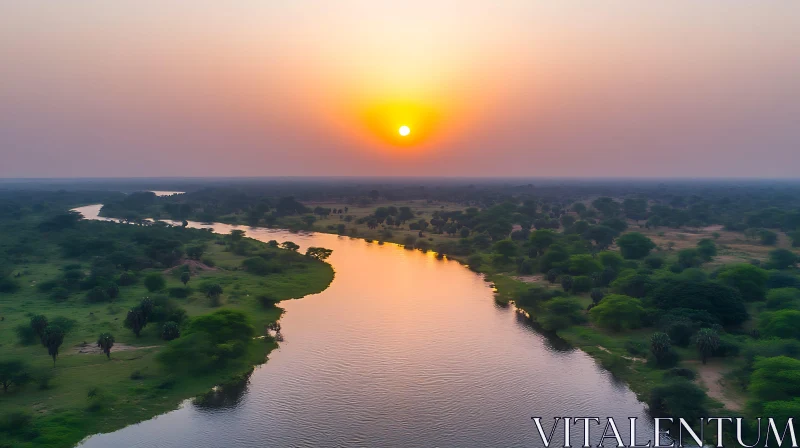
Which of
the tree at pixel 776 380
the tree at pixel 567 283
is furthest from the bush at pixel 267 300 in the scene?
the tree at pixel 776 380

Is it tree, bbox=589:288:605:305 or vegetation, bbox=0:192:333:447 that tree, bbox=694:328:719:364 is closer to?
tree, bbox=589:288:605:305

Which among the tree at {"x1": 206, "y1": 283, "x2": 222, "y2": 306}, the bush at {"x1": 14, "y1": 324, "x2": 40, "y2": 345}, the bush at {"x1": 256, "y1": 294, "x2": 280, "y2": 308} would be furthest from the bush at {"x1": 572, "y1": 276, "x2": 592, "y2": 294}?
the bush at {"x1": 14, "y1": 324, "x2": 40, "y2": 345}

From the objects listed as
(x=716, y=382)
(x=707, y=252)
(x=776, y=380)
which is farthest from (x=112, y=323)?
(x=707, y=252)

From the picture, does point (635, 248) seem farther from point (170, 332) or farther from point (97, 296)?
point (97, 296)

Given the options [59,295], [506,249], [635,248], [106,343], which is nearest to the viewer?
[106,343]

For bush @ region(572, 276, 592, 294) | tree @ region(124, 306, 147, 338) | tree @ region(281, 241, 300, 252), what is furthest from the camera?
tree @ region(281, 241, 300, 252)

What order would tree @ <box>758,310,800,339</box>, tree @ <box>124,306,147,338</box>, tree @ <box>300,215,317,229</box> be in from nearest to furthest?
tree @ <box>758,310,800,339</box>, tree @ <box>124,306,147,338</box>, tree @ <box>300,215,317,229</box>
